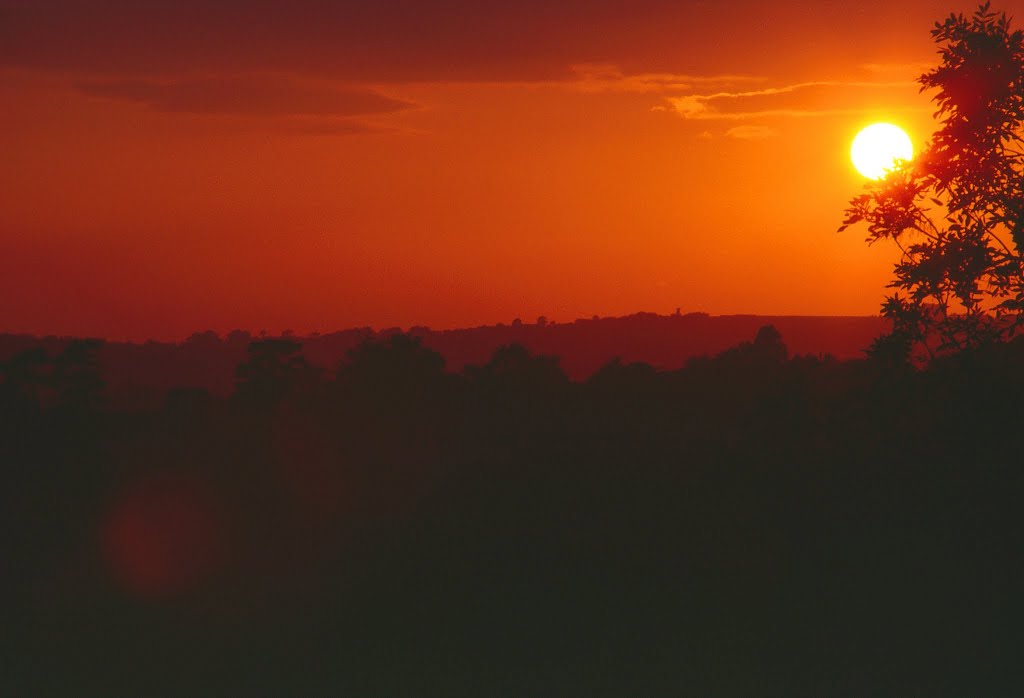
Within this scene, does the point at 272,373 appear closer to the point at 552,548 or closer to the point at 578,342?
the point at 552,548

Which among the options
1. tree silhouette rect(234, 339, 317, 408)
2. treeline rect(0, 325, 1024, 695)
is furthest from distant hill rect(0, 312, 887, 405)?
treeline rect(0, 325, 1024, 695)

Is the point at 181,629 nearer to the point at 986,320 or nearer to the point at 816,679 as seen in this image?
the point at 816,679

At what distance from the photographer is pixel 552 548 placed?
88.7ft

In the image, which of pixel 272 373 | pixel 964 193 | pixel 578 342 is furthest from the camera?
pixel 578 342

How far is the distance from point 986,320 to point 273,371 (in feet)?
103

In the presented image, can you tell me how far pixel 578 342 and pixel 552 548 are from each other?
3525 inches

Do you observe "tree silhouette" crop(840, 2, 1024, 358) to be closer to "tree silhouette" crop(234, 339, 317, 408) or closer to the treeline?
the treeline

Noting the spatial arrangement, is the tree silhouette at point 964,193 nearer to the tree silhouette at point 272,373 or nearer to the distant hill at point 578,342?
the tree silhouette at point 272,373

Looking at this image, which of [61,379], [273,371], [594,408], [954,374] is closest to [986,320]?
[954,374]

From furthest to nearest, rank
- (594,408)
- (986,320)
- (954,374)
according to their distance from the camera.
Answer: (594,408)
(954,374)
(986,320)

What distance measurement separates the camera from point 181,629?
24.2 m

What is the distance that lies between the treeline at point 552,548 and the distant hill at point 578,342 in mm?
42829

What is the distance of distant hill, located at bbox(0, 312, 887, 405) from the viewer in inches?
3415

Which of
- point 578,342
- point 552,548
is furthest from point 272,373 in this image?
point 578,342
